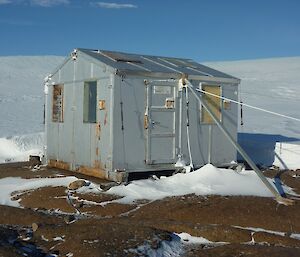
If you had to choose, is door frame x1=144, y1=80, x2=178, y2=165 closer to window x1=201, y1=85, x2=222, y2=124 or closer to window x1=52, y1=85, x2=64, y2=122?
window x1=201, y1=85, x2=222, y2=124

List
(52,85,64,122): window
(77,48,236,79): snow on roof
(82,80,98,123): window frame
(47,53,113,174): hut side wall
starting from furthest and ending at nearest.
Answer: (52,85,64,122): window → (82,80,98,123): window frame → (77,48,236,79): snow on roof → (47,53,113,174): hut side wall

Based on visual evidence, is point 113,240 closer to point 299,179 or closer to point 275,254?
point 275,254

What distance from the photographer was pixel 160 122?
11.7 m

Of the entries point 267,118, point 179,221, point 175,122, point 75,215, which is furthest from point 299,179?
Result: point 267,118

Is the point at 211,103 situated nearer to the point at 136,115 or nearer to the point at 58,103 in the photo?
the point at 136,115

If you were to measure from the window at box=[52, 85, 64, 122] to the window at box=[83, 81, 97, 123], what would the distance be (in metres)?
1.33

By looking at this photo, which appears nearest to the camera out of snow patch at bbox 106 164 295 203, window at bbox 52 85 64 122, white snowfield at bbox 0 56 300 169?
snow patch at bbox 106 164 295 203

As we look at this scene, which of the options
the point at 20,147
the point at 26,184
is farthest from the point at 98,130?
the point at 20,147

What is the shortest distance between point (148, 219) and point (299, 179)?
518cm

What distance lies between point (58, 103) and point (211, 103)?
422 centimetres

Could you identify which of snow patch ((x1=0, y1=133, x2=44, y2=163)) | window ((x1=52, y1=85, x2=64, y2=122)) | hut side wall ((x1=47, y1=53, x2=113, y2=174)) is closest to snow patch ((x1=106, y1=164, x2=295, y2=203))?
hut side wall ((x1=47, y1=53, x2=113, y2=174))

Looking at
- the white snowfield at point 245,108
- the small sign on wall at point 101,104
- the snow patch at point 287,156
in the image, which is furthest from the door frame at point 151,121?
the snow patch at point 287,156

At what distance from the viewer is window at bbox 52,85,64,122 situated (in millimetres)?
13609

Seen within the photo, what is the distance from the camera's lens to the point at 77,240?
6.63 m
